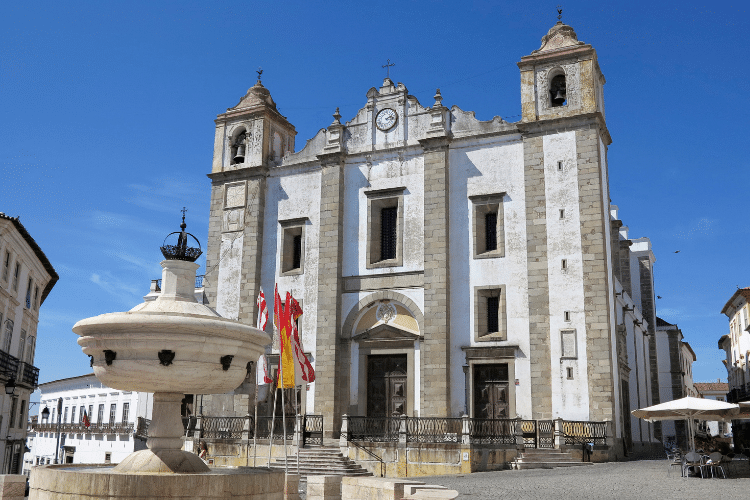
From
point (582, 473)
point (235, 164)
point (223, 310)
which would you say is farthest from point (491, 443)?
point (235, 164)

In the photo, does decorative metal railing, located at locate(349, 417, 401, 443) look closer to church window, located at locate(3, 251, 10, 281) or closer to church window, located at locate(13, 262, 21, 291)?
church window, located at locate(3, 251, 10, 281)

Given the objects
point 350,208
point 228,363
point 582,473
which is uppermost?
point 350,208

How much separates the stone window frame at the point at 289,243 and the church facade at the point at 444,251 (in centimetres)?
6

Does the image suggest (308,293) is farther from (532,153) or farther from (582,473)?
(582,473)

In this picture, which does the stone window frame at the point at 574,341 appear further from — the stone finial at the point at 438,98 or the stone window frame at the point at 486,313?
the stone finial at the point at 438,98

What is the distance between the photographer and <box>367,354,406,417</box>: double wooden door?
81.5ft

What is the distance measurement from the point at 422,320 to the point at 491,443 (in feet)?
17.5

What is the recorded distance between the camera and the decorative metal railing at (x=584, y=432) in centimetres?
2083

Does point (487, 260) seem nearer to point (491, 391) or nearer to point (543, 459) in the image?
point (491, 391)

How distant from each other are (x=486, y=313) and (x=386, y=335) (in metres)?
3.60

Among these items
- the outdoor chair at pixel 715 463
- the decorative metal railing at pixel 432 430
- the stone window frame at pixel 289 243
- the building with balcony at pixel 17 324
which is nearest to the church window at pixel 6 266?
the building with balcony at pixel 17 324

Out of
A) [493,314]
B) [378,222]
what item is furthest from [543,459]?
[378,222]

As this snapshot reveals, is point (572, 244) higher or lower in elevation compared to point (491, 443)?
higher

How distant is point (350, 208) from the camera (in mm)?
27016
